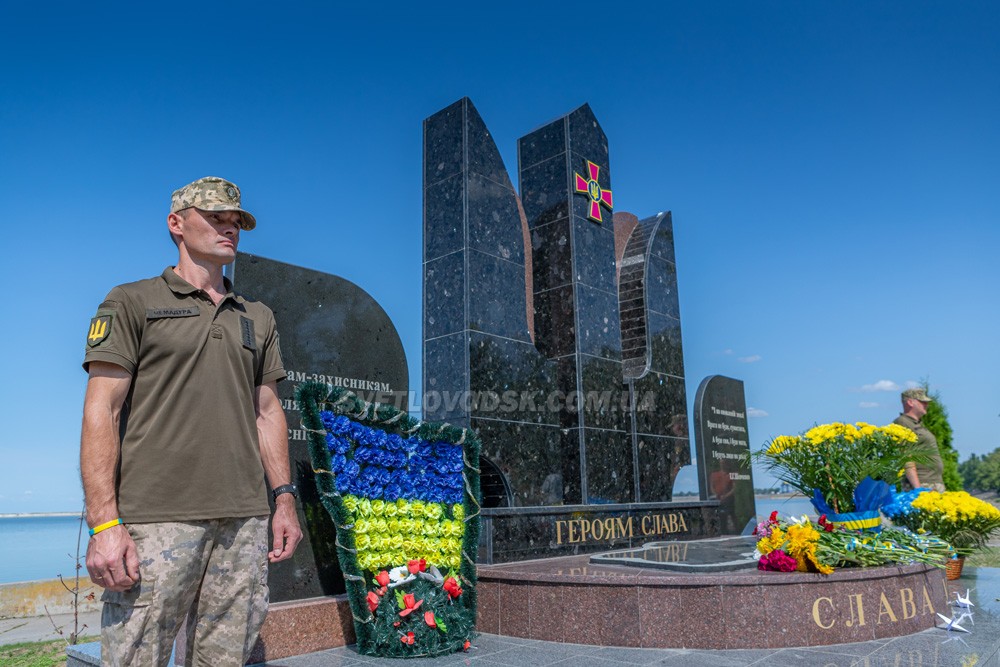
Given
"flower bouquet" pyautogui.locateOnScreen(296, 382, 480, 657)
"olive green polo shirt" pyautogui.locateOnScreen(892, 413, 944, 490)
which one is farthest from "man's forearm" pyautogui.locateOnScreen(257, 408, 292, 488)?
"olive green polo shirt" pyautogui.locateOnScreen(892, 413, 944, 490)

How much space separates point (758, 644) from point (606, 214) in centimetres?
569

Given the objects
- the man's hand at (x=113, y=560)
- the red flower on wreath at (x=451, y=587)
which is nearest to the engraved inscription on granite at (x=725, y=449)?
the red flower on wreath at (x=451, y=587)

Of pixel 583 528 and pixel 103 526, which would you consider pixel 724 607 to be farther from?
pixel 103 526

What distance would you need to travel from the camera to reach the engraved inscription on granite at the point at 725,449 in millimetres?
9664

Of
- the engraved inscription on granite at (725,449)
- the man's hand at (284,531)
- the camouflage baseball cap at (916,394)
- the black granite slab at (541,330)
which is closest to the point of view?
the man's hand at (284,531)

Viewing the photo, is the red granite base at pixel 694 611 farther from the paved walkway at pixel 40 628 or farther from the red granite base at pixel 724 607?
the paved walkway at pixel 40 628

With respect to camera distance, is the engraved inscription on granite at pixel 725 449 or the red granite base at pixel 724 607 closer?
the red granite base at pixel 724 607

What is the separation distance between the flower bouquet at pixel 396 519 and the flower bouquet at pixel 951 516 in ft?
12.9

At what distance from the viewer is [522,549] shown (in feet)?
19.9

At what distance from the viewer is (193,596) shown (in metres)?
2.19

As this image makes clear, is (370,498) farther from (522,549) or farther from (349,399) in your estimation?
(522,549)

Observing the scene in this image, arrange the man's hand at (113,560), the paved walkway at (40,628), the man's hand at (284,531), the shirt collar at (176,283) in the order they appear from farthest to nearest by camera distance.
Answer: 1. the paved walkway at (40,628)
2. the man's hand at (284,531)
3. the shirt collar at (176,283)
4. the man's hand at (113,560)

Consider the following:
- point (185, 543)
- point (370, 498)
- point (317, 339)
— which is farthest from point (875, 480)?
point (185, 543)

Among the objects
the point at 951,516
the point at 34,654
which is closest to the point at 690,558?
the point at 951,516
